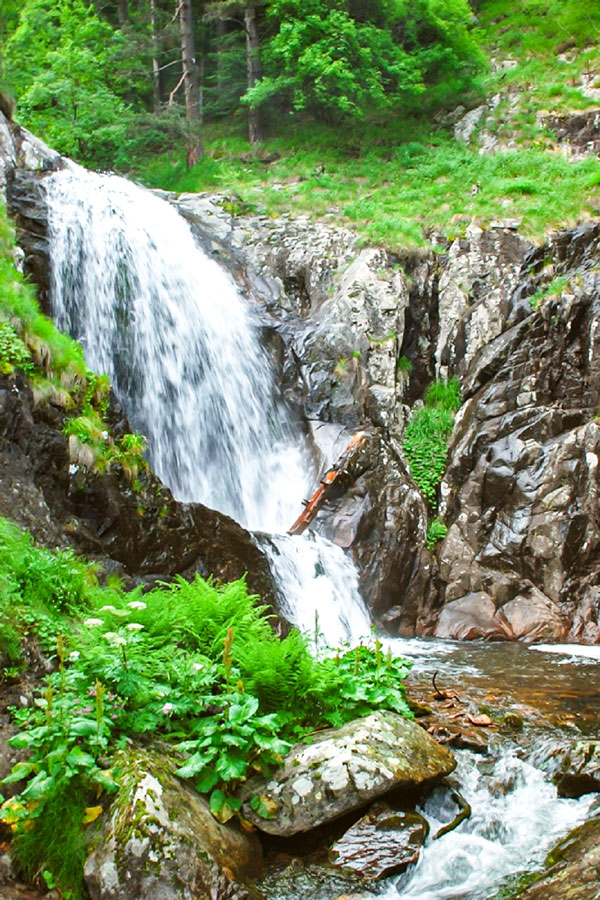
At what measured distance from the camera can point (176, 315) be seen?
12844mm

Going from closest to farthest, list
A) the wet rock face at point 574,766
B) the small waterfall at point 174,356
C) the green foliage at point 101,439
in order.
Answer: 1. the wet rock face at point 574,766
2. the green foliage at point 101,439
3. the small waterfall at point 174,356

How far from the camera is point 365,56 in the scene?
733 inches

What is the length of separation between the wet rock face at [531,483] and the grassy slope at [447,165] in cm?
336

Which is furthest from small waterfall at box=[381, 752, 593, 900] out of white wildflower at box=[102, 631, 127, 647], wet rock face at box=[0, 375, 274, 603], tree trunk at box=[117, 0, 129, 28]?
tree trunk at box=[117, 0, 129, 28]

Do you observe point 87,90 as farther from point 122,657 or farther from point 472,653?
point 122,657

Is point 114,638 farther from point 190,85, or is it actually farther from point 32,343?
point 190,85

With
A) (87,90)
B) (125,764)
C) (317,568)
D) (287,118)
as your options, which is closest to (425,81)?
(287,118)

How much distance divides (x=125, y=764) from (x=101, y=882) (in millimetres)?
553

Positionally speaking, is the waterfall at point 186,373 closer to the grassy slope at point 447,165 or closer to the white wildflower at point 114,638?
the grassy slope at point 447,165

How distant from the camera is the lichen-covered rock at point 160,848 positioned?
122 inches

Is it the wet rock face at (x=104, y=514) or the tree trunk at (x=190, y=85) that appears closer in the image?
the wet rock face at (x=104, y=514)

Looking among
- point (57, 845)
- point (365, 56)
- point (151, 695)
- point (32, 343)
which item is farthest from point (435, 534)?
point (365, 56)

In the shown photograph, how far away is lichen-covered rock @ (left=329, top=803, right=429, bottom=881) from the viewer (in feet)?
11.9

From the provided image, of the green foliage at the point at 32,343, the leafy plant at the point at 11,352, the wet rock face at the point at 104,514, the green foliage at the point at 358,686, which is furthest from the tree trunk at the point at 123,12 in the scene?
the green foliage at the point at 358,686
